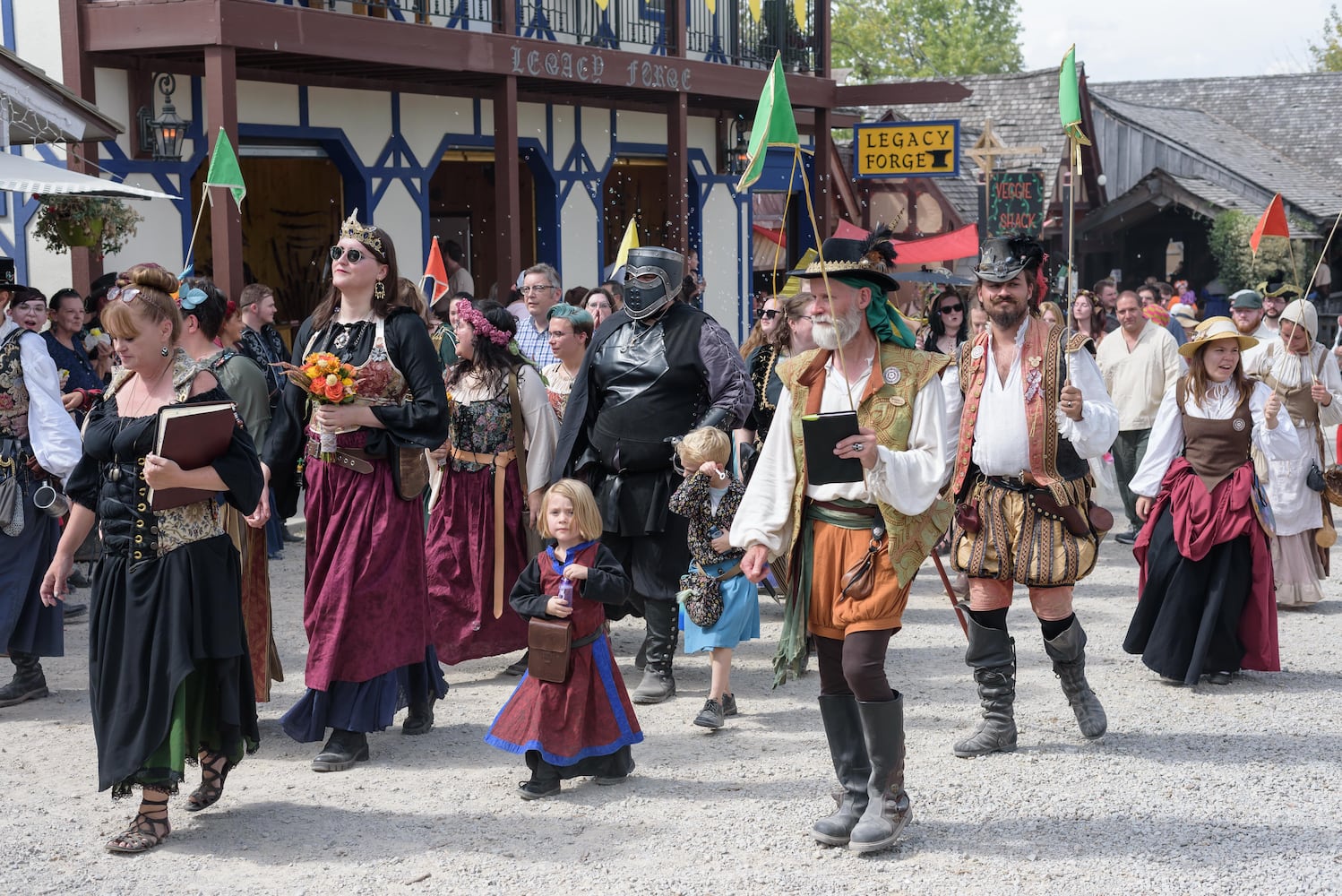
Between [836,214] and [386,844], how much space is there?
2449cm

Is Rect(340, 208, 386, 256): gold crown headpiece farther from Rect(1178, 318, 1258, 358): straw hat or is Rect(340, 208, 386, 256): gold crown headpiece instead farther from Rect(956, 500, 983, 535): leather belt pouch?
Rect(1178, 318, 1258, 358): straw hat

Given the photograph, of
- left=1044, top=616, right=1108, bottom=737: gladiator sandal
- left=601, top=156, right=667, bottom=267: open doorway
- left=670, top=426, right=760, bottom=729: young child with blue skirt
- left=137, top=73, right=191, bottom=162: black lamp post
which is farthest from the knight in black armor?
left=601, top=156, right=667, bottom=267: open doorway

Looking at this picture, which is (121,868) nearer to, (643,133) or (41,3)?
(41,3)

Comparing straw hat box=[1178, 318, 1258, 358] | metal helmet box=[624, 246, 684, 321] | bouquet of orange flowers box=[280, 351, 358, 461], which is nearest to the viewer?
bouquet of orange flowers box=[280, 351, 358, 461]

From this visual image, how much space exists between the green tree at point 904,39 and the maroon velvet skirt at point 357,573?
187ft

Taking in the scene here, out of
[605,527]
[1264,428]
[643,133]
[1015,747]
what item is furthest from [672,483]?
[643,133]

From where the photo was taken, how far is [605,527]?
22.6ft

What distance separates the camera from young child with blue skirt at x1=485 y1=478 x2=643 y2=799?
5.48m

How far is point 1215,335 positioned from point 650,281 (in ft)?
8.80

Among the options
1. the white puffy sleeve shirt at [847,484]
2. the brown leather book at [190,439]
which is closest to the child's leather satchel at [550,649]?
the white puffy sleeve shirt at [847,484]

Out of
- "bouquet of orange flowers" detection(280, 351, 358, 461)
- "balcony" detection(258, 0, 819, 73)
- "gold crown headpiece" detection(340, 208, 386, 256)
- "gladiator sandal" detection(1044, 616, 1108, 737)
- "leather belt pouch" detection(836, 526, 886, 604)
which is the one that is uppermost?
A: "balcony" detection(258, 0, 819, 73)

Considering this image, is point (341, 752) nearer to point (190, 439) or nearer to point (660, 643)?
point (190, 439)

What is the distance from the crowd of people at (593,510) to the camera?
4.87 metres

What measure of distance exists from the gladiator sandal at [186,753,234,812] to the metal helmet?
8.90 feet
